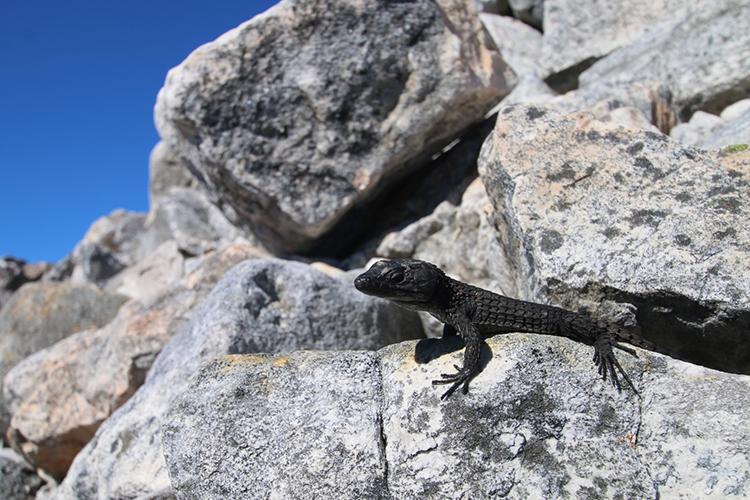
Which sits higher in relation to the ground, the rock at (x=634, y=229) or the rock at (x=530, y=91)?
the rock at (x=634, y=229)

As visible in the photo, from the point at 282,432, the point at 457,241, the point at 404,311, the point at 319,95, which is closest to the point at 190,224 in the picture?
the point at 319,95

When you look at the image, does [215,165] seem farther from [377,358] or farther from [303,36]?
[377,358]

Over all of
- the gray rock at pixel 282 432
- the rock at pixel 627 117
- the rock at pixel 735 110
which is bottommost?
the rock at pixel 735 110

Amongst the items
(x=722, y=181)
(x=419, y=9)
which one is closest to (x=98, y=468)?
(x=722, y=181)

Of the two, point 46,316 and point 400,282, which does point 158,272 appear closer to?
point 46,316

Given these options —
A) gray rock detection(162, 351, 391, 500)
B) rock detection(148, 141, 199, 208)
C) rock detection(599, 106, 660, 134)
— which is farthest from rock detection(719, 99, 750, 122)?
rock detection(148, 141, 199, 208)

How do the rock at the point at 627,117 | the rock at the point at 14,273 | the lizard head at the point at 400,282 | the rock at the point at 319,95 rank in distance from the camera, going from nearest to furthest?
the lizard head at the point at 400,282
the rock at the point at 627,117
the rock at the point at 319,95
the rock at the point at 14,273

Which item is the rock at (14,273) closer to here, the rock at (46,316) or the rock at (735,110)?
the rock at (46,316)

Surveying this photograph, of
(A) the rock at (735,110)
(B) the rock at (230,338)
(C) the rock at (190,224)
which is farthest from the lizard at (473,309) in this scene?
(C) the rock at (190,224)
